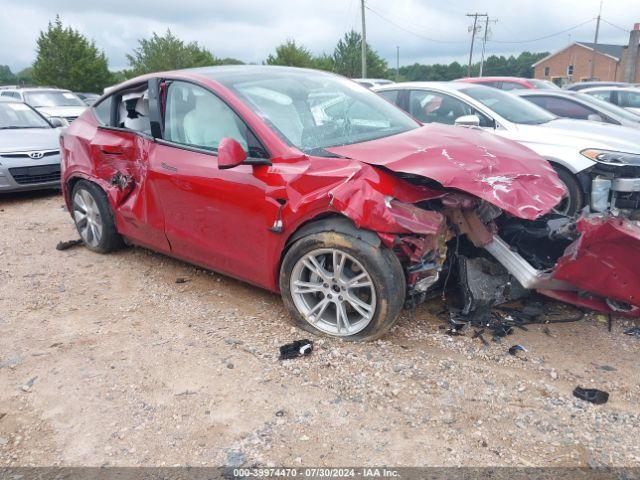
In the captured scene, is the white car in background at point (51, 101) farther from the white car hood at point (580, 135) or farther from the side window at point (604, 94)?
the side window at point (604, 94)

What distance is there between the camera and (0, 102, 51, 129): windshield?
8.42 meters

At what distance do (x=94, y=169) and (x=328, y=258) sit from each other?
2668 mm

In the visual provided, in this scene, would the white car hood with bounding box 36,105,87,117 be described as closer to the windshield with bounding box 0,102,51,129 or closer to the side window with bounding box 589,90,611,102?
the windshield with bounding box 0,102,51,129

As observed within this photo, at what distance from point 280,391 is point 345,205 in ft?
3.64

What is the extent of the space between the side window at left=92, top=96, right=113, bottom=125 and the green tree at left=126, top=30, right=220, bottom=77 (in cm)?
3659

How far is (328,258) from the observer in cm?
332

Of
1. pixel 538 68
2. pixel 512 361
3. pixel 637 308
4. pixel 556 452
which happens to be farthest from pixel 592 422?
pixel 538 68

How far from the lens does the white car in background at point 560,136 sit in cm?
464

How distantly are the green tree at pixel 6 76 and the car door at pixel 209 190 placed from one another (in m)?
69.3

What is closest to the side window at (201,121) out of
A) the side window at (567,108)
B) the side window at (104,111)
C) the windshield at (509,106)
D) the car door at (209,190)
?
the car door at (209,190)

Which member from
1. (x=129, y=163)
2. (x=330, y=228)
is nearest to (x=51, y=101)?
(x=129, y=163)

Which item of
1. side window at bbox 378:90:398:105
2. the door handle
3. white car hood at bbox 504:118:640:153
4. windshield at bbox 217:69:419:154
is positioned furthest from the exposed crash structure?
side window at bbox 378:90:398:105

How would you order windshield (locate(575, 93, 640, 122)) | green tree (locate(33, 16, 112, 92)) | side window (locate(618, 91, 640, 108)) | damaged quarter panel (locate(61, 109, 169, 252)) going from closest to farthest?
damaged quarter panel (locate(61, 109, 169, 252)), windshield (locate(575, 93, 640, 122)), side window (locate(618, 91, 640, 108)), green tree (locate(33, 16, 112, 92))

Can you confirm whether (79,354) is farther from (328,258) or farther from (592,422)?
(592,422)
